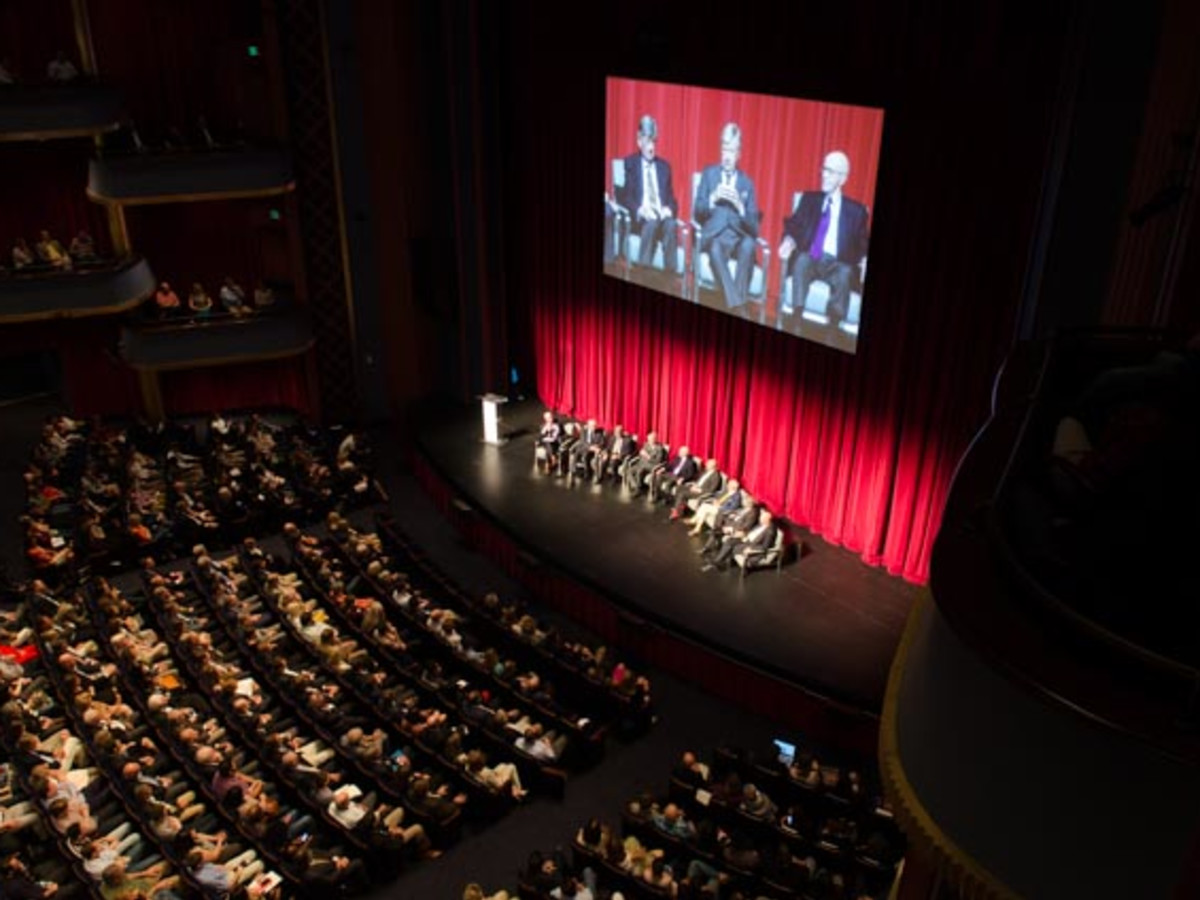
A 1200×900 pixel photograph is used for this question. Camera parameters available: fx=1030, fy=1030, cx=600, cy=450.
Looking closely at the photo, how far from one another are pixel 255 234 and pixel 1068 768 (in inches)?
616

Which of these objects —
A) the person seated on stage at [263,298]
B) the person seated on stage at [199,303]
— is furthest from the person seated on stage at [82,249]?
the person seated on stage at [263,298]

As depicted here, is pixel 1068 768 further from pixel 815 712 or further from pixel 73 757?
pixel 73 757

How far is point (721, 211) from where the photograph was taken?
1143cm

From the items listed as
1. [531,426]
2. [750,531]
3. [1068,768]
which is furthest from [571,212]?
[1068,768]

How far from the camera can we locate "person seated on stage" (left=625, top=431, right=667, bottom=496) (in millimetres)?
12305

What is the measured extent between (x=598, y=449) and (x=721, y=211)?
10.6ft

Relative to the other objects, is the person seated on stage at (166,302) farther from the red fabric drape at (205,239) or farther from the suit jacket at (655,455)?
the suit jacket at (655,455)

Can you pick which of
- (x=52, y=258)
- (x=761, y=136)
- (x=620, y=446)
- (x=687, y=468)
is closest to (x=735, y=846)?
(x=687, y=468)

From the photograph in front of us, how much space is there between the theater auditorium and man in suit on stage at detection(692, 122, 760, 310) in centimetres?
6

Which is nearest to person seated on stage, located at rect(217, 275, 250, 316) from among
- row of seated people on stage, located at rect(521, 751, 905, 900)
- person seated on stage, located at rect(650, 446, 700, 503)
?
person seated on stage, located at rect(650, 446, 700, 503)

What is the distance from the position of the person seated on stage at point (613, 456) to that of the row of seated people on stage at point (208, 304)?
5476 mm

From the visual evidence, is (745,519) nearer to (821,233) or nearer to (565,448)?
(565,448)

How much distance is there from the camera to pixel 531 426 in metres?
14.4

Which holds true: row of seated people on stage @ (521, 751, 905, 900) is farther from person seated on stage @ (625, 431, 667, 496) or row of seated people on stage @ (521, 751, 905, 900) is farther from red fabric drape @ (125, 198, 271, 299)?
red fabric drape @ (125, 198, 271, 299)
